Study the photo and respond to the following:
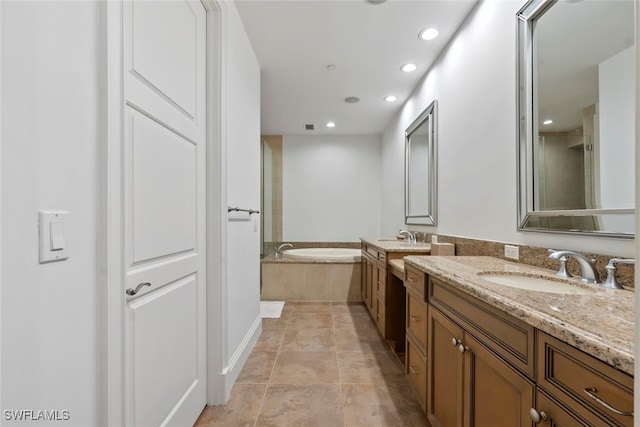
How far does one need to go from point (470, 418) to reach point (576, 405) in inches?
20.0

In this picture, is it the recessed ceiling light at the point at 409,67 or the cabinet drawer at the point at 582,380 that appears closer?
the cabinet drawer at the point at 582,380

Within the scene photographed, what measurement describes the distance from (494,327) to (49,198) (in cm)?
127

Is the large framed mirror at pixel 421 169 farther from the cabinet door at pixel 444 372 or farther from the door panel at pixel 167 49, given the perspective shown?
the door panel at pixel 167 49

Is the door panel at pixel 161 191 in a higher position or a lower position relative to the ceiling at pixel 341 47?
lower

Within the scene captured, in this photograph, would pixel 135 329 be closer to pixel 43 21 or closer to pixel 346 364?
pixel 43 21

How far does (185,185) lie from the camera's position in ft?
4.54

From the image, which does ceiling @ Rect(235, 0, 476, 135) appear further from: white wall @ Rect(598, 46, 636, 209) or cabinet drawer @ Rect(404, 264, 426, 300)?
cabinet drawer @ Rect(404, 264, 426, 300)

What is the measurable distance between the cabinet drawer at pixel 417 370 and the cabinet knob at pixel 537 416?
756 millimetres

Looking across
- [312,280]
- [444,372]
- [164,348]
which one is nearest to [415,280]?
[444,372]

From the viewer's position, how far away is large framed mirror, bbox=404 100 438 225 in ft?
8.61

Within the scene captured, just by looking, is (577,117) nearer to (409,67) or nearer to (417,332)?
(417,332)

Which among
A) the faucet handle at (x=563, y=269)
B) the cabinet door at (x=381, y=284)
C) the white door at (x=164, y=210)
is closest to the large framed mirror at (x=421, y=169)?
the cabinet door at (x=381, y=284)

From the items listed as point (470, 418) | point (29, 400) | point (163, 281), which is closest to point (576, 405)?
point (470, 418)

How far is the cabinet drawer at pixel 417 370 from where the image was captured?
4.71 ft
